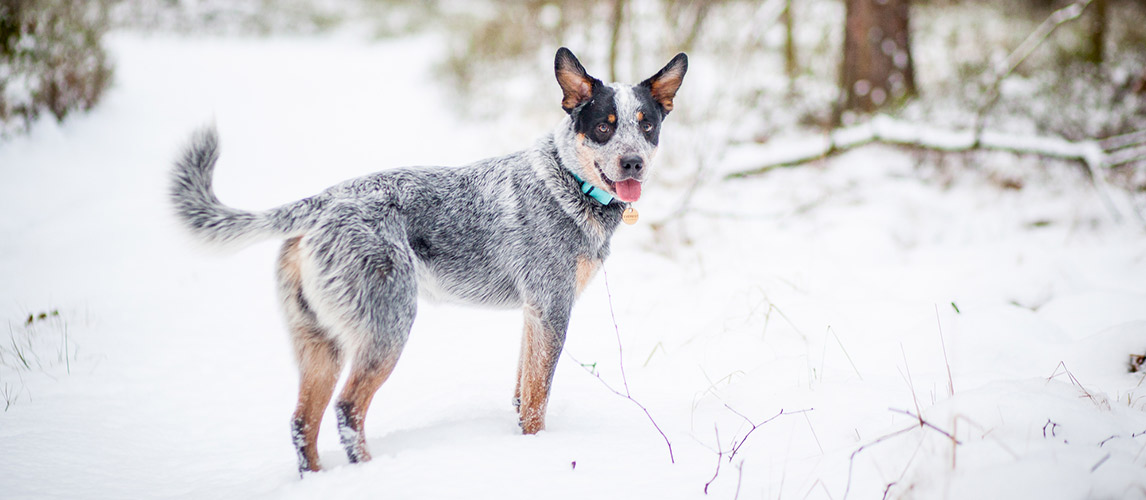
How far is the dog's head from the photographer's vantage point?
2.72 m

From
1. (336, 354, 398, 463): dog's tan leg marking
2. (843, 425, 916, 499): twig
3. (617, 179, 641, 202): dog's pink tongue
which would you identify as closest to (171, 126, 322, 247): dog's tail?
(336, 354, 398, 463): dog's tan leg marking

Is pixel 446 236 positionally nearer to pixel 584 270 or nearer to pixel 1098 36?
pixel 584 270

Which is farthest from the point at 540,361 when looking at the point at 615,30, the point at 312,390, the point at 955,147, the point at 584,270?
the point at 955,147

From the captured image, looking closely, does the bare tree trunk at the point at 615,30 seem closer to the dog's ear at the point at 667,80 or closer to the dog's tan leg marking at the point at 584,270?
the dog's ear at the point at 667,80

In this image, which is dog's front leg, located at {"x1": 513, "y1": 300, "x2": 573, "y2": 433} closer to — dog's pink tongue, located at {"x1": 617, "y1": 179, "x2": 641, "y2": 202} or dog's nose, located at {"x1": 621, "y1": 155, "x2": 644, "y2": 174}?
dog's pink tongue, located at {"x1": 617, "y1": 179, "x2": 641, "y2": 202}

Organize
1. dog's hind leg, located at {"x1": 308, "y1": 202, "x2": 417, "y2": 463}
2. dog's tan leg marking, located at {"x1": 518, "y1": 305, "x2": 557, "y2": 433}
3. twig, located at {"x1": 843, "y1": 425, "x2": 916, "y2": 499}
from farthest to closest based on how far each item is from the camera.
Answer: dog's tan leg marking, located at {"x1": 518, "y1": 305, "x2": 557, "y2": 433} < dog's hind leg, located at {"x1": 308, "y1": 202, "x2": 417, "y2": 463} < twig, located at {"x1": 843, "y1": 425, "x2": 916, "y2": 499}

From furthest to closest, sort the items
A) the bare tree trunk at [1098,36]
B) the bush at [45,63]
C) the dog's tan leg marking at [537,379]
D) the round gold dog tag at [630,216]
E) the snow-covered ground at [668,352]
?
the bare tree trunk at [1098,36]
the bush at [45,63]
the round gold dog tag at [630,216]
the dog's tan leg marking at [537,379]
the snow-covered ground at [668,352]

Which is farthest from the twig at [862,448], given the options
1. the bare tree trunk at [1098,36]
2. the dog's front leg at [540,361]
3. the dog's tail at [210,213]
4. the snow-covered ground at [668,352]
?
the bare tree trunk at [1098,36]

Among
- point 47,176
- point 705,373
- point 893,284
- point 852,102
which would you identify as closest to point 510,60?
point 852,102

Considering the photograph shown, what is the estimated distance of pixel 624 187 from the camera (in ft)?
9.04

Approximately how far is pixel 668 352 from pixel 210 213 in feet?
8.66

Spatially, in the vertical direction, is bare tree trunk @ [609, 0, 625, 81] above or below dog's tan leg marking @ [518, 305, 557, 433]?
above

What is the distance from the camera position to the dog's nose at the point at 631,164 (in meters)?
2.67

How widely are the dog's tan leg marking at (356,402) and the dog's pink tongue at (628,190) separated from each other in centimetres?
135
